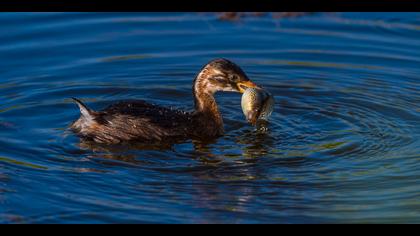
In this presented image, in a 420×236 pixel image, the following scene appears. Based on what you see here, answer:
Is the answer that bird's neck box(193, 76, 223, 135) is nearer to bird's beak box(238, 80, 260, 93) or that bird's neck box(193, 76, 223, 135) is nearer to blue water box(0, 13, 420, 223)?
blue water box(0, 13, 420, 223)

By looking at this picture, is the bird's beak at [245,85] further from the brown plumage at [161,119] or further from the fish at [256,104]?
the fish at [256,104]

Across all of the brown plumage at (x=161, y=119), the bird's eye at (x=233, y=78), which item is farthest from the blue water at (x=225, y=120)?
the bird's eye at (x=233, y=78)

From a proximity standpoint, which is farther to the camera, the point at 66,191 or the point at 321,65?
the point at 321,65

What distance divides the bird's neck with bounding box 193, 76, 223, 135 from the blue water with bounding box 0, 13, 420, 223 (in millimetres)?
233

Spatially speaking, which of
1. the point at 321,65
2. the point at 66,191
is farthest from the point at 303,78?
the point at 66,191

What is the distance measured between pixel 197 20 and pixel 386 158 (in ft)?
22.1

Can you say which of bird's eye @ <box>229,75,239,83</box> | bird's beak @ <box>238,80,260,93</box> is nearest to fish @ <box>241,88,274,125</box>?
bird's beak @ <box>238,80,260,93</box>

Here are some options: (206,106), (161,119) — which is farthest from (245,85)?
(161,119)

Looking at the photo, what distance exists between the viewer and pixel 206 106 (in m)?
12.6

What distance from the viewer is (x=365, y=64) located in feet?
49.4

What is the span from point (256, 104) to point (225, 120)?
38.4 inches

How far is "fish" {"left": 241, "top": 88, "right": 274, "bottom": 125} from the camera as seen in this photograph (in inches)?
474

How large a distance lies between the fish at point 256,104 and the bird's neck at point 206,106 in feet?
1.31

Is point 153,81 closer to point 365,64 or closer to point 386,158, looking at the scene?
point 365,64
